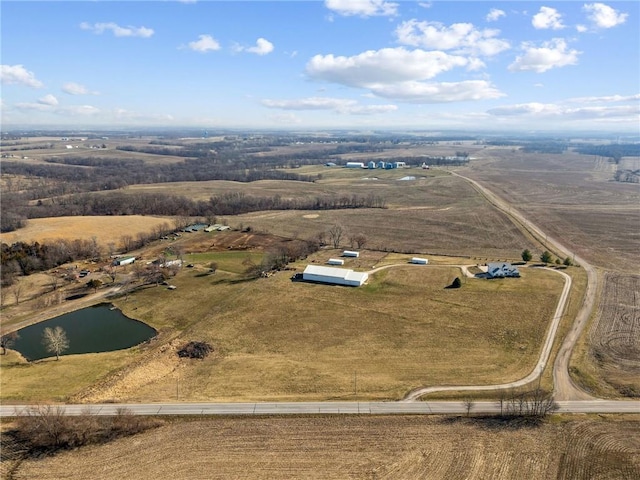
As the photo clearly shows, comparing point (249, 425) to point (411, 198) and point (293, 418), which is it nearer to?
point (293, 418)

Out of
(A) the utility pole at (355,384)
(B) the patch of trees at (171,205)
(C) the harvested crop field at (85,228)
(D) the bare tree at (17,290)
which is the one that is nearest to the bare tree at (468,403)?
(A) the utility pole at (355,384)

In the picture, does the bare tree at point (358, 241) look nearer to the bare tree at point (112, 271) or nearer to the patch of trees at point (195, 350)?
the bare tree at point (112, 271)

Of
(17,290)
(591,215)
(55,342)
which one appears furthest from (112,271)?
(591,215)

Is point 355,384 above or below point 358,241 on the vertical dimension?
below

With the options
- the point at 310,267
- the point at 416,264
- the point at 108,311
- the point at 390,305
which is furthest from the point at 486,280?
the point at 108,311

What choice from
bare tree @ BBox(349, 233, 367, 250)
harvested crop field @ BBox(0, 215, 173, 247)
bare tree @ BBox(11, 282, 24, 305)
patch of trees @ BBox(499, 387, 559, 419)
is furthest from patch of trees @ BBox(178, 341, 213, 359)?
harvested crop field @ BBox(0, 215, 173, 247)

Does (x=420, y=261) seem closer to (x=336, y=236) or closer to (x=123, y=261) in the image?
(x=336, y=236)
